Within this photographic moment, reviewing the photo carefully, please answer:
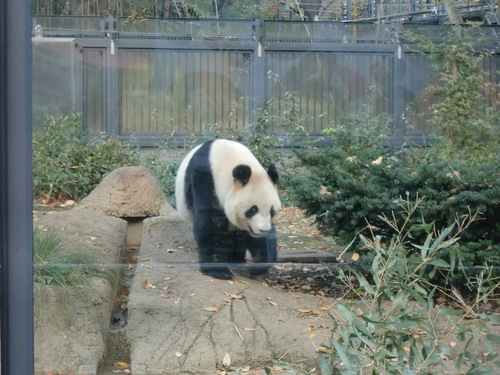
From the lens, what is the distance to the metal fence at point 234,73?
3.29m

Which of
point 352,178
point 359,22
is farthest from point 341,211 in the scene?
point 359,22

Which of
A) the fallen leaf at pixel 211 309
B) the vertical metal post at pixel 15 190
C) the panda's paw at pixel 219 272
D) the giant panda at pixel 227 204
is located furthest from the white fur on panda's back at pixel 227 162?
the vertical metal post at pixel 15 190

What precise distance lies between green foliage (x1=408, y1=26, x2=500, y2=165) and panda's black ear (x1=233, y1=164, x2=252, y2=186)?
95 cm

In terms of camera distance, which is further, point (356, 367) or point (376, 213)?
point (376, 213)

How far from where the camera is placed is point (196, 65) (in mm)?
3324

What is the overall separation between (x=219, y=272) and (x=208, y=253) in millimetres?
113

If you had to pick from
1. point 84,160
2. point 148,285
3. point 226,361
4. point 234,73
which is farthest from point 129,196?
point 226,361

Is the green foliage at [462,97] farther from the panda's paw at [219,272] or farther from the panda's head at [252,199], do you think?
the panda's paw at [219,272]

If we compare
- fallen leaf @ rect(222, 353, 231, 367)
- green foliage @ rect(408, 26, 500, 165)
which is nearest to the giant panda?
fallen leaf @ rect(222, 353, 231, 367)

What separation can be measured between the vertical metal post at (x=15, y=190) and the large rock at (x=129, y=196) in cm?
91

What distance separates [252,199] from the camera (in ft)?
12.0

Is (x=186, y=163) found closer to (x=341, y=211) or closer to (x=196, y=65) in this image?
(x=196, y=65)

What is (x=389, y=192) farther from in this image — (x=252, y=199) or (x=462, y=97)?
(x=252, y=199)

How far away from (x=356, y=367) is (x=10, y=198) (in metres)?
1.32
